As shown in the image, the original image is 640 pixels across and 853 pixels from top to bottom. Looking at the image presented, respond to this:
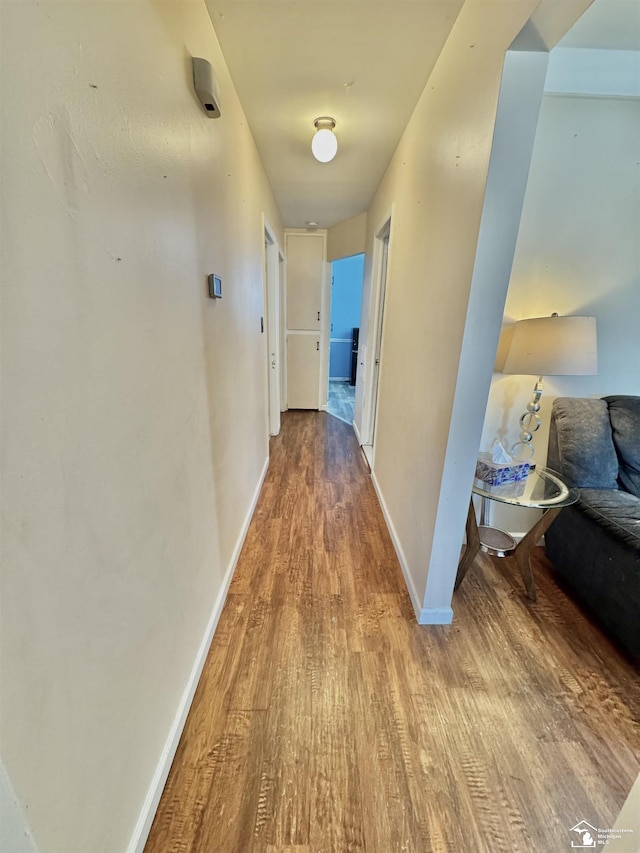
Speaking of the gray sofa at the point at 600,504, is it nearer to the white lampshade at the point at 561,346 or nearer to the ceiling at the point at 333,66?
the white lampshade at the point at 561,346

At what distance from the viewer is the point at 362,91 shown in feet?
5.47

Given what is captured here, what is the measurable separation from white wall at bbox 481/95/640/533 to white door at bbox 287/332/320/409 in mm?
3063

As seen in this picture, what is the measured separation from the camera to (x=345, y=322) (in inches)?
271

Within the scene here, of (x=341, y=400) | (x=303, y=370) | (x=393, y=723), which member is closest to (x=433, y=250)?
(x=393, y=723)

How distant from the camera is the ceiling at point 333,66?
1233 mm

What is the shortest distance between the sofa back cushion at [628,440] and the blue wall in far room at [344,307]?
5147mm

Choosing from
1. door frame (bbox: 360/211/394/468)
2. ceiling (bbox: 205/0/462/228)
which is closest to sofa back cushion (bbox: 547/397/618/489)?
door frame (bbox: 360/211/394/468)

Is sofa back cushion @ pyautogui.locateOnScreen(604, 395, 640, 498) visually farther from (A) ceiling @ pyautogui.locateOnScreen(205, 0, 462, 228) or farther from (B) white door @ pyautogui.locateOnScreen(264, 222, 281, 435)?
(B) white door @ pyautogui.locateOnScreen(264, 222, 281, 435)

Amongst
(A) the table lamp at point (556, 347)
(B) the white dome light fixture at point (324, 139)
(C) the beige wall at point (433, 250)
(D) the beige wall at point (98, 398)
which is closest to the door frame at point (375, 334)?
(C) the beige wall at point (433, 250)

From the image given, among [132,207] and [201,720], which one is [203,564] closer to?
[201,720]

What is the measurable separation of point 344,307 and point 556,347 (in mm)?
5648

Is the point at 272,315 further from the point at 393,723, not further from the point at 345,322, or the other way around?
the point at 345,322

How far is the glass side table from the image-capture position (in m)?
1.50

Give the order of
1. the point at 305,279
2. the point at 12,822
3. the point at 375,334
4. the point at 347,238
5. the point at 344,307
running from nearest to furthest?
the point at 12,822 < the point at 375,334 < the point at 347,238 < the point at 305,279 < the point at 344,307
